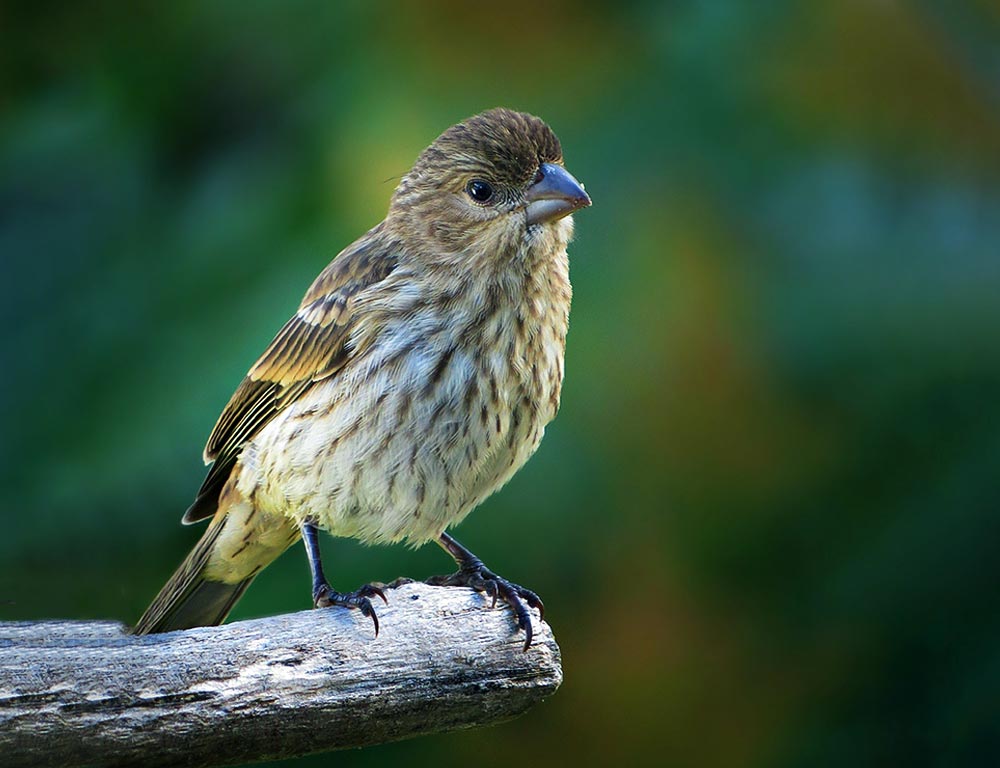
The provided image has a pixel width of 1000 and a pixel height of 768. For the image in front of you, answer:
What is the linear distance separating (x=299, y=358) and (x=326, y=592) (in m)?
0.65

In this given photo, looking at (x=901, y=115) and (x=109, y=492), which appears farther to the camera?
(x=901, y=115)

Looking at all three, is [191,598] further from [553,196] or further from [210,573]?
[553,196]

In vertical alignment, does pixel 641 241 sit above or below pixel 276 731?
above

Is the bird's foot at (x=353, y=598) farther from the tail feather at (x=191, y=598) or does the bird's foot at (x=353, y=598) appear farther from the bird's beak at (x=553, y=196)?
the bird's beak at (x=553, y=196)

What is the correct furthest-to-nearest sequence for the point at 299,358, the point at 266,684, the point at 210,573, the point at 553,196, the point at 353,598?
the point at 210,573
the point at 299,358
the point at 553,196
the point at 353,598
the point at 266,684

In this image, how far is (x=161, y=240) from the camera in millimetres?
4660

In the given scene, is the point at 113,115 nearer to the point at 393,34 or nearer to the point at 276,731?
the point at 393,34

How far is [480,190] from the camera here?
3.47m

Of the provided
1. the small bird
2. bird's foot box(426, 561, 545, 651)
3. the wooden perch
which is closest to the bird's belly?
the small bird

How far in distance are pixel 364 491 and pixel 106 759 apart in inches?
42.5

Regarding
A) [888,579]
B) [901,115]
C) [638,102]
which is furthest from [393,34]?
[888,579]

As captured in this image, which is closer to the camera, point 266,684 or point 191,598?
point 266,684

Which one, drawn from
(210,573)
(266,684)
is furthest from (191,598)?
(266,684)

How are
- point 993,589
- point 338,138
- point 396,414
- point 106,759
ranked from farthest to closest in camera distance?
point 338,138, point 993,589, point 396,414, point 106,759
